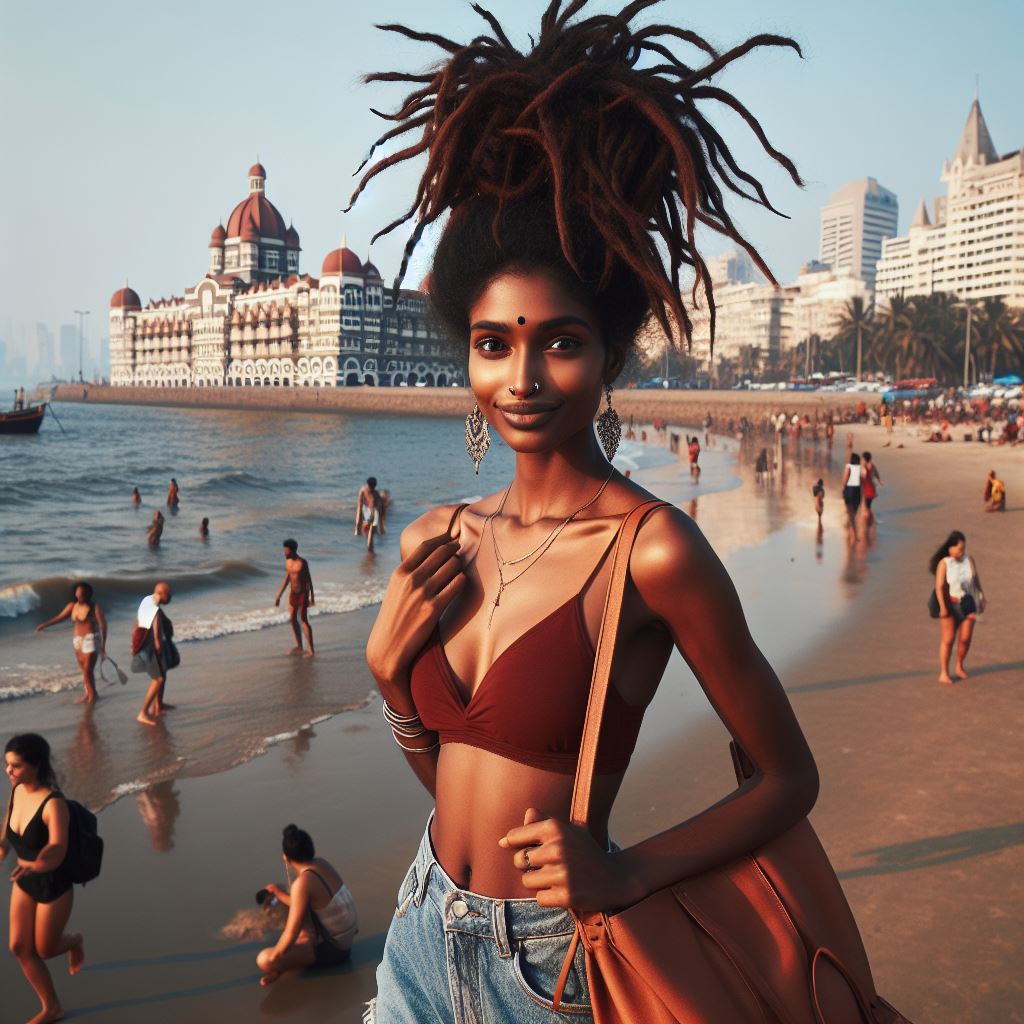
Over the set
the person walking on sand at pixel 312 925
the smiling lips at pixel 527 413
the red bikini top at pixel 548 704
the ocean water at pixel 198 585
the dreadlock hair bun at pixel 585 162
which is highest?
the dreadlock hair bun at pixel 585 162

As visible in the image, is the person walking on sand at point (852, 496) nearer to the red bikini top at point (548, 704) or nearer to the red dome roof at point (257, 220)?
the red bikini top at point (548, 704)

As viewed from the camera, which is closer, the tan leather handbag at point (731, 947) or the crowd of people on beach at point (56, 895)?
the tan leather handbag at point (731, 947)

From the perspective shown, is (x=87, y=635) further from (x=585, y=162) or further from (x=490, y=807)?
(x=585, y=162)

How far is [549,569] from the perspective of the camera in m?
1.67

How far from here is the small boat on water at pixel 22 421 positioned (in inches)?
2562

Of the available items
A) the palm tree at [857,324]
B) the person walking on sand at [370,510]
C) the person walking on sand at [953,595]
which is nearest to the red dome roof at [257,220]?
the palm tree at [857,324]

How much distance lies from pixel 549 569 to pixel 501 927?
57 cm

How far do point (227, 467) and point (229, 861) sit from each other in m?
46.1

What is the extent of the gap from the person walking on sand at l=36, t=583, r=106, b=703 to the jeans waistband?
909cm

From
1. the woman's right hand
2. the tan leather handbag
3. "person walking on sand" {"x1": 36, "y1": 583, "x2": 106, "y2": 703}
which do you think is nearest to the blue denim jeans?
the tan leather handbag

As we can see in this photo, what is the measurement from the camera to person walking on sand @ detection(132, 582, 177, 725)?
9148mm

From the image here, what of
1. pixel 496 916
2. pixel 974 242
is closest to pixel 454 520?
pixel 496 916

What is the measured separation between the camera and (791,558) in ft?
53.3

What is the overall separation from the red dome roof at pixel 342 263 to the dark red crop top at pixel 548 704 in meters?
111
